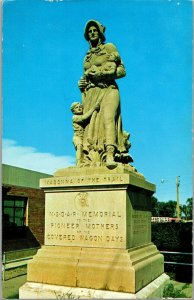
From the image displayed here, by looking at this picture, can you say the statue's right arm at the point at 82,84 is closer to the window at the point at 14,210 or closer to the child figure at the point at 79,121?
the child figure at the point at 79,121

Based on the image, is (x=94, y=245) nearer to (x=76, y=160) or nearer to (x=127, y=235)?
(x=127, y=235)

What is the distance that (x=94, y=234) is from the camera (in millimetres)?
6582

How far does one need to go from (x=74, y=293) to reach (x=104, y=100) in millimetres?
3670

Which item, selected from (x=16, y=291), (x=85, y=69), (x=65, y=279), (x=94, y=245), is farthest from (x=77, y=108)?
(x=16, y=291)

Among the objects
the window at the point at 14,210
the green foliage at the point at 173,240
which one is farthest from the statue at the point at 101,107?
the window at the point at 14,210

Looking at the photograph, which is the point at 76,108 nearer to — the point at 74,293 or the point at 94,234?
the point at 94,234

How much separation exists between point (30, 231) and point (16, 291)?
13033 millimetres

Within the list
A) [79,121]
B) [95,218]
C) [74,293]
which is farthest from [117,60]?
[74,293]

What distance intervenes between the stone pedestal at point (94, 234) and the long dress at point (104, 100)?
80cm

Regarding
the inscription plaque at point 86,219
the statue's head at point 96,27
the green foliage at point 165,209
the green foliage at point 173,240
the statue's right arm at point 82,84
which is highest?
the statue's head at point 96,27

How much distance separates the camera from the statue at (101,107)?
24.0ft

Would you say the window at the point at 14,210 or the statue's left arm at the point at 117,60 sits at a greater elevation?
the statue's left arm at the point at 117,60

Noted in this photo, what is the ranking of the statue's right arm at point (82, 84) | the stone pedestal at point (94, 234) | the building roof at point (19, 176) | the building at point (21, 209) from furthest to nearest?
1. the building roof at point (19, 176)
2. the building at point (21, 209)
3. the statue's right arm at point (82, 84)
4. the stone pedestal at point (94, 234)

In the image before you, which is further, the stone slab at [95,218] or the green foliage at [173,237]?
the green foliage at [173,237]
